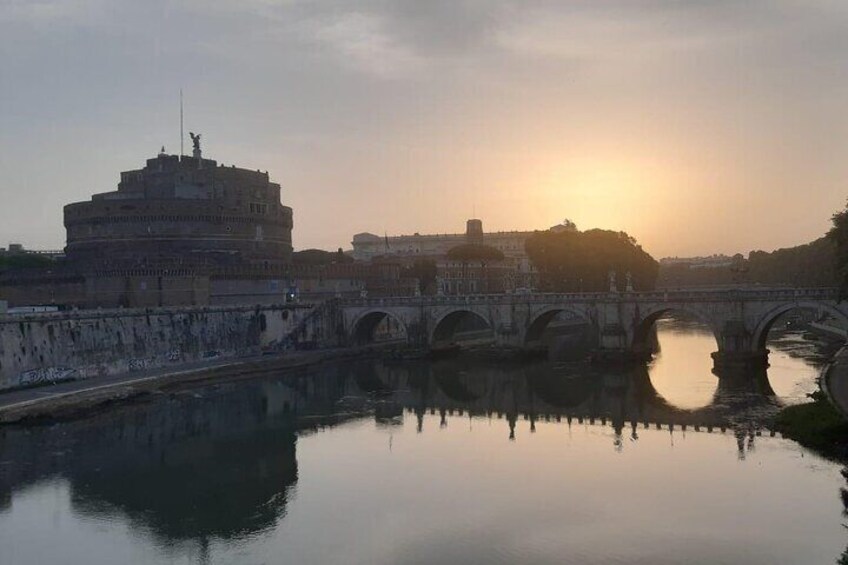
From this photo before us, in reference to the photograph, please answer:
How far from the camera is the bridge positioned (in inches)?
1673

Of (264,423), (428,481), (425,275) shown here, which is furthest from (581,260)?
(428,481)

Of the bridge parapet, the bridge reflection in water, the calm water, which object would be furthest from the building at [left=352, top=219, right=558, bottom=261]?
the calm water

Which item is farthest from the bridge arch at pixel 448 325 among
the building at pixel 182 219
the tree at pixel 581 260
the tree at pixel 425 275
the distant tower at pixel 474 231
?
the distant tower at pixel 474 231

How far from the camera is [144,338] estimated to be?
42719 mm

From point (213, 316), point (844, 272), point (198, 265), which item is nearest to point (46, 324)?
point (213, 316)

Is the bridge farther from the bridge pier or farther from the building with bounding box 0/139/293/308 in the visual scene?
the building with bounding box 0/139/293/308

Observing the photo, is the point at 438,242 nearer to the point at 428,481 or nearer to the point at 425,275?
the point at 425,275

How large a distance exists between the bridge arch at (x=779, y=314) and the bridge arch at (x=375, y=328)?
2210 centimetres

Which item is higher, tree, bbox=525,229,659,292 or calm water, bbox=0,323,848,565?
tree, bbox=525,229,659,292

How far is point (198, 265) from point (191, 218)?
878 centimetres

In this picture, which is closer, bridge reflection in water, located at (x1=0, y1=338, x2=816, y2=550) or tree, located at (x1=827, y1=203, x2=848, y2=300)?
bridge reflection in water, located at (x1=0, y1=338, x2=816, y2=550)

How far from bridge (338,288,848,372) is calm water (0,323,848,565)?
450cm

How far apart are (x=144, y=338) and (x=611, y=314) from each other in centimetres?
2539

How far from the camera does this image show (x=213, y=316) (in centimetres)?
4816
